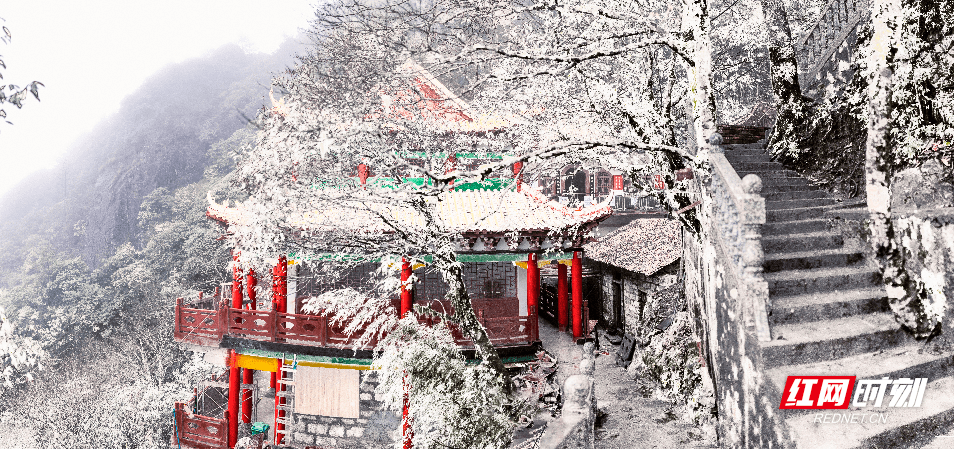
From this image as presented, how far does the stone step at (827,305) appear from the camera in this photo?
4.99 metres

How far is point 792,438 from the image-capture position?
155 inches

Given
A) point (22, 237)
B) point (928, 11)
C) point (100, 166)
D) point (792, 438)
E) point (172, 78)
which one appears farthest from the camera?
point (172, 78)

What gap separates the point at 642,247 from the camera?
15.8 meters

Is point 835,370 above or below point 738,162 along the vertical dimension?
below

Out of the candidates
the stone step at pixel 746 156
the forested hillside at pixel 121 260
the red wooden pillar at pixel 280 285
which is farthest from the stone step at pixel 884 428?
the red wooden pillar at pixel 280 285

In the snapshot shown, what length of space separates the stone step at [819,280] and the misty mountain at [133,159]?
44.2 m

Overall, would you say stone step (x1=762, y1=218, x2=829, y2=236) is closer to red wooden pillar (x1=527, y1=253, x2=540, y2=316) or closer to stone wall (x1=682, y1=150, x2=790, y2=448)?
stone wall (x1=682, y1=150, x2=790, y2=448)

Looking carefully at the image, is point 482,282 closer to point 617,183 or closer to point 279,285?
point 279,285

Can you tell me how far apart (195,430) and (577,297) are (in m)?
8.88

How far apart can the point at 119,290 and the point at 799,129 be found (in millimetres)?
35080

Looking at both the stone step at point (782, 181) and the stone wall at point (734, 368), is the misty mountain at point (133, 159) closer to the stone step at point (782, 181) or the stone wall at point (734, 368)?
the stone step at point (782, 181)

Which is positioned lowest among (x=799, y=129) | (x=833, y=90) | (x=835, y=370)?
(x=835, y=370)

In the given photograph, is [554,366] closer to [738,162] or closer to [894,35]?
[738,162]

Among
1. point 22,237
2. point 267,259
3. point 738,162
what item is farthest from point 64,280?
point 738,162
